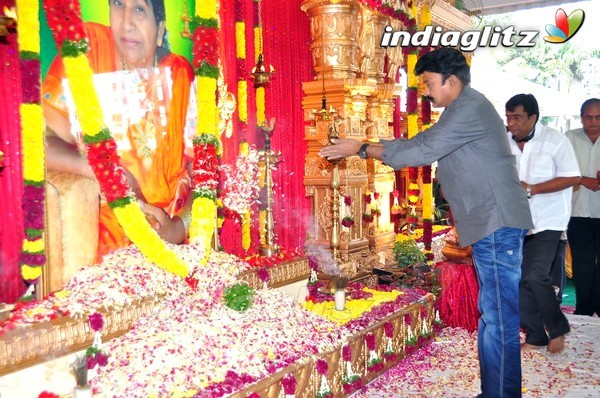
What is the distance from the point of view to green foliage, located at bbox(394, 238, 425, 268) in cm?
868

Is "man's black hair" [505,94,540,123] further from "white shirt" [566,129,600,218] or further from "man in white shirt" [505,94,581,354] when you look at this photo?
"white shirt" [566,129,600,218]

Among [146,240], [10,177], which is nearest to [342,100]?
[146,240]

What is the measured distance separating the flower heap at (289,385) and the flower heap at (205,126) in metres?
2.25

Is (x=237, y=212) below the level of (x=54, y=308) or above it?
above

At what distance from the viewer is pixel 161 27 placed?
5.77 metres

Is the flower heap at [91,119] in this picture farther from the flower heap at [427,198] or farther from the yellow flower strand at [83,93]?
the flower heap at [427,198]

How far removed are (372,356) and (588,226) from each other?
3.13 metres

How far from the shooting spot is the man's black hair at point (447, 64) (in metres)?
3.43

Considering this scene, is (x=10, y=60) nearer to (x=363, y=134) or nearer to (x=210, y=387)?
(x=210, y=387)

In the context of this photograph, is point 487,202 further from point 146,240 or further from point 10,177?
point 10,177

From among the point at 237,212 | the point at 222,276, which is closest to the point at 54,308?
the point at 222,276

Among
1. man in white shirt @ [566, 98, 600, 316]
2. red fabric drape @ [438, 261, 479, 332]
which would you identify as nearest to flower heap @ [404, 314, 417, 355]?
red fabric drape @ [438, 261, 479, 332]

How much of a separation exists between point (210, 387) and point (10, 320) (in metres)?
1.55

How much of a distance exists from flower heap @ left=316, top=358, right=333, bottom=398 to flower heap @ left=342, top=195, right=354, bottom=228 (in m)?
3.39
